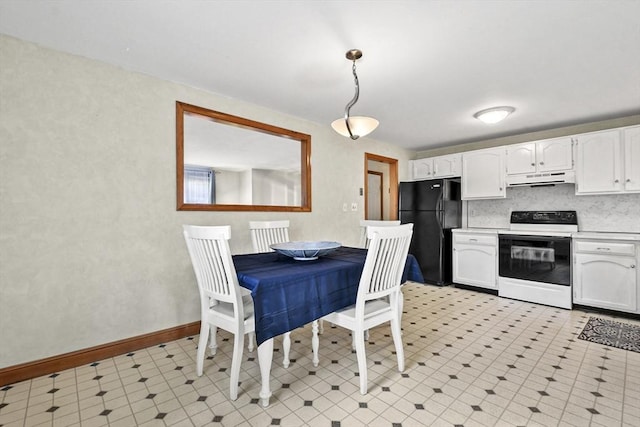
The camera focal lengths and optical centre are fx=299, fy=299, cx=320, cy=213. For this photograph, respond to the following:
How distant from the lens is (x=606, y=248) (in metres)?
3.21

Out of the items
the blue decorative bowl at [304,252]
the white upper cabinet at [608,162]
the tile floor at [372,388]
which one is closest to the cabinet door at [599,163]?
the white upper cabinet at [608,162]

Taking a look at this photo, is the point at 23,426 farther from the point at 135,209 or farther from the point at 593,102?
the point at 593,102

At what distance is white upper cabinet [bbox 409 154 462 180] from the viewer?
15.5ft

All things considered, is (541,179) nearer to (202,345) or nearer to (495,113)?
(495,113)

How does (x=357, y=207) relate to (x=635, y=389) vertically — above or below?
above

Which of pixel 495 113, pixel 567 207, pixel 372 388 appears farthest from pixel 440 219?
pixel 372 388

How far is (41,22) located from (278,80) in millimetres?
1575

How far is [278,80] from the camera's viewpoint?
104 inches

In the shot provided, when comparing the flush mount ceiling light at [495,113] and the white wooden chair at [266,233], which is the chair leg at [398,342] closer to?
the white wooden chair at [266,233]

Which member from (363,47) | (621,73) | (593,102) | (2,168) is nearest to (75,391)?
(2,168)

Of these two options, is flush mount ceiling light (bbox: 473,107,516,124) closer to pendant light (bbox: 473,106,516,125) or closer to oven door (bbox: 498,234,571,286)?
pendant light (bbox: 473,106,516,125)

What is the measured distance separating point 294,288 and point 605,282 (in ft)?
11.7

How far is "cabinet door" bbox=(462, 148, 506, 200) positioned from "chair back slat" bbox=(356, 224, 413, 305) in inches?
118

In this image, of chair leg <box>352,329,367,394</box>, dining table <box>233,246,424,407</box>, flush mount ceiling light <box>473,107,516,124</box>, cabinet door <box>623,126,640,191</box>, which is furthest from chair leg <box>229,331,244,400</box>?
cabinet door <box>623,126,640,191</box>
